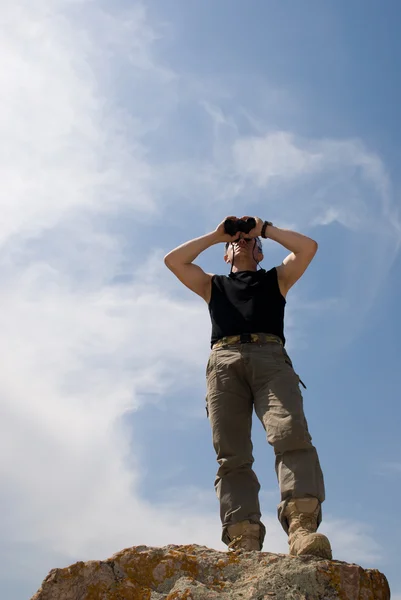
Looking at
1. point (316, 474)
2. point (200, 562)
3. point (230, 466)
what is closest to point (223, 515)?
point (230, 466)

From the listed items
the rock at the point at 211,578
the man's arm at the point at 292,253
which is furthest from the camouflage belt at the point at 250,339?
the rock at the point at 211,578

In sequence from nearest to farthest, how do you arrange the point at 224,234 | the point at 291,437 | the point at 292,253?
1. the point at 291,437
2. the point at 292,253
3. the point at 224,234

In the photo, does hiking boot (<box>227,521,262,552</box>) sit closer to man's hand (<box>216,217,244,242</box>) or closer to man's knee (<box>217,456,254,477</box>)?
man's knee (<box>217,456,254,477</box>)

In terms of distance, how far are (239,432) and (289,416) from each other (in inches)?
24.0

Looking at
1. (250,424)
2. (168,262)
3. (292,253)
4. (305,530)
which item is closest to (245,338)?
(250,424)

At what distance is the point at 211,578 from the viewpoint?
157 inches

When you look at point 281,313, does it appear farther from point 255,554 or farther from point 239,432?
point 255,554

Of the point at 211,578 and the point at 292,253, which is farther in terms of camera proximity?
the point at 292,253

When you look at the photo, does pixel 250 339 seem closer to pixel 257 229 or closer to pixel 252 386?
pixel 252 386

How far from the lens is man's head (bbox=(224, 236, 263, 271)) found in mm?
6324

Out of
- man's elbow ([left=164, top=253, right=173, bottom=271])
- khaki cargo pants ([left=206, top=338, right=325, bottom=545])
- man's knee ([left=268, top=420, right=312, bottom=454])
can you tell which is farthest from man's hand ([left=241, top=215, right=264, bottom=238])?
man's knee ([left=268, top=420, right=312, bottom=454])

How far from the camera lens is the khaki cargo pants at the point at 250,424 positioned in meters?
4.90

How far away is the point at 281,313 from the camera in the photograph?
590 centimetres

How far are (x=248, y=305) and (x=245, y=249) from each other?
0.75m
